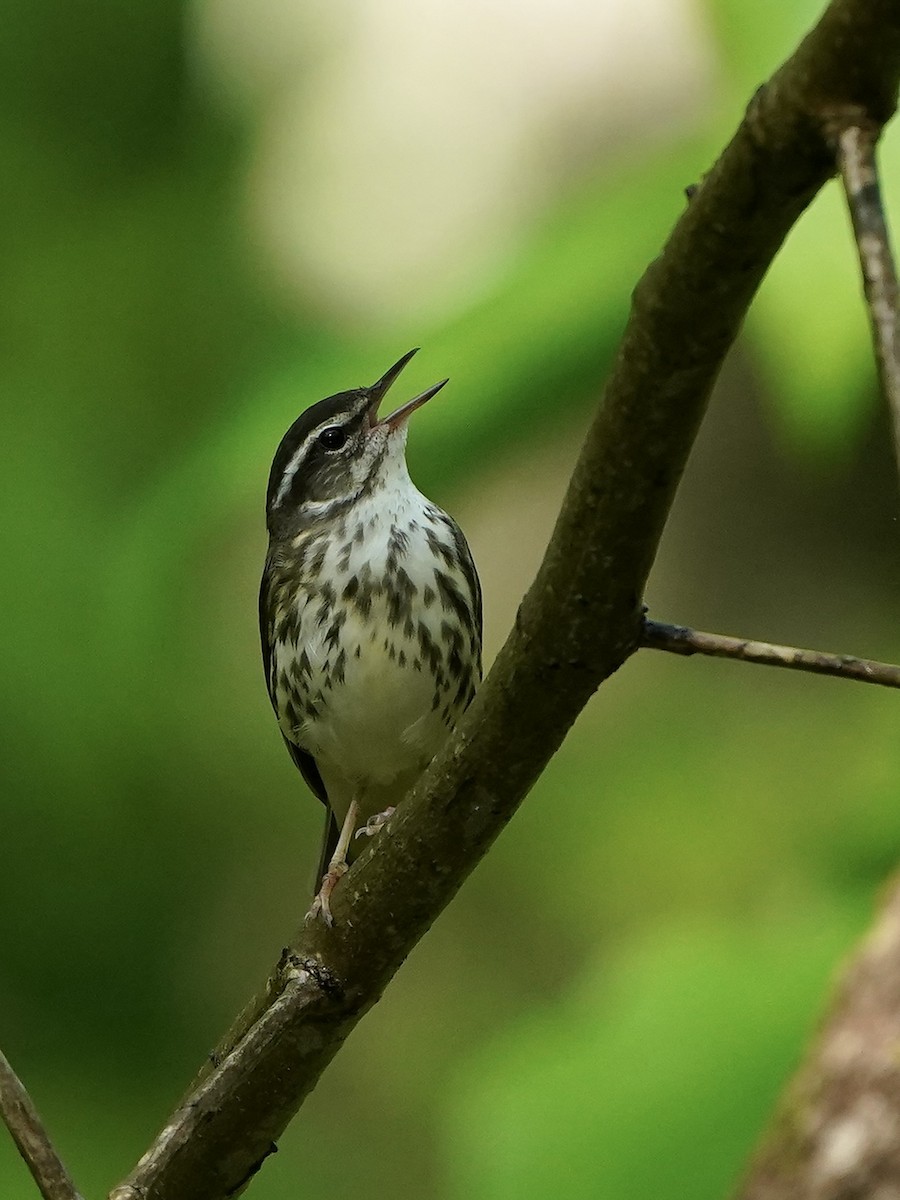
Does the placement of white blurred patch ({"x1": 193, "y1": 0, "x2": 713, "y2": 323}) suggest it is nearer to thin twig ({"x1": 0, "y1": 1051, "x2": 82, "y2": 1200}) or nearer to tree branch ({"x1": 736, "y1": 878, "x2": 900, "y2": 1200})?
tree branch ({"x1": 736, "y1": 878, "x2": 900, "y2": 1200})

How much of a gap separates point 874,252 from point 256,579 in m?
2.99

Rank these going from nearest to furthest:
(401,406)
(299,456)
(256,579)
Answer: (401,406), (299,456), (256,579)

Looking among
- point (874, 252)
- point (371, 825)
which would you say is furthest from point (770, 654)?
point (371, 825)

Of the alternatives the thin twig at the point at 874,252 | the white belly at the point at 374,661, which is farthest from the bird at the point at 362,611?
the thin twig at the point at 874,252

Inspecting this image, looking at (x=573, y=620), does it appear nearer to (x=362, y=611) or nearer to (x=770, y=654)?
(x=770, y=654)

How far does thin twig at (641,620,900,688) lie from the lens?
108 centimetres

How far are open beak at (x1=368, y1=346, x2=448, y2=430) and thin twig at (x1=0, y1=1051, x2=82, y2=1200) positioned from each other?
114 centimetres

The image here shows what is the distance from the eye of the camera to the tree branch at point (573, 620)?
3.10 ft

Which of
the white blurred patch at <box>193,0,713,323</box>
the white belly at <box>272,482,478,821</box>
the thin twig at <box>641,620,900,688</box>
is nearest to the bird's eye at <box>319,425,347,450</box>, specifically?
the white belly at <box>272,482,478,821</box>

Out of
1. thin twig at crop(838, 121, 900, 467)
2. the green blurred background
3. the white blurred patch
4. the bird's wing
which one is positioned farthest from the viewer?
the green blurred background

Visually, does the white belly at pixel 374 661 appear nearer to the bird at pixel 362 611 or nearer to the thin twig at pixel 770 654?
the bird at pixel 362 611

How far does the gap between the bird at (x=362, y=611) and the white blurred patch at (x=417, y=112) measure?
1.31 feet

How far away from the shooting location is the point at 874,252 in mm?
768

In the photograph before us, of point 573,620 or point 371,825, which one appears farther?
point 371,825
